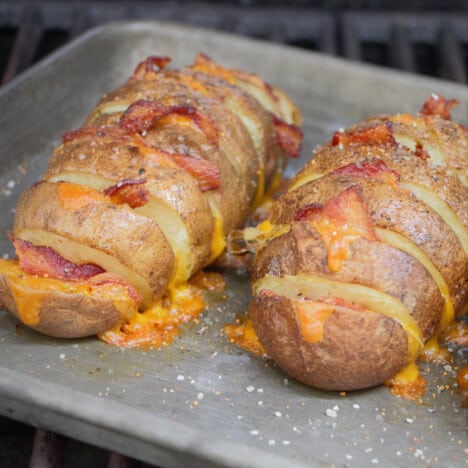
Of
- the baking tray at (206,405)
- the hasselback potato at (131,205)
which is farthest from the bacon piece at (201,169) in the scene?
the baking tray at (206,405)

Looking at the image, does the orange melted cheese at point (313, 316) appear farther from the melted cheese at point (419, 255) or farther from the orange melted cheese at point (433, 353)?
the orange melted cheese at point (433, 353)

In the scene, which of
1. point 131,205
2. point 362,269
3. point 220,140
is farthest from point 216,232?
point 362,269

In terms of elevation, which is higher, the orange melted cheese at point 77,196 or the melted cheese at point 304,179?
the melted cheese at point 304,179

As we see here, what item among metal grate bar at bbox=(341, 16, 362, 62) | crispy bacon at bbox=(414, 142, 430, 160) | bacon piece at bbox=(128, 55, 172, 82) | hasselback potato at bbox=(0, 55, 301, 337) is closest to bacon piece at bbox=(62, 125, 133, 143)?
hasselback potato at bbox=(0, 55, 301, 337)

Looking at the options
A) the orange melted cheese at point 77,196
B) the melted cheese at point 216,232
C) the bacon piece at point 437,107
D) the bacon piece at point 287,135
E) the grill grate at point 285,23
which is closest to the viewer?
the orange melted cheese at point 77,196

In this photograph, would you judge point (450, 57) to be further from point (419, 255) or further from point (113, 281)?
point (113, 281)

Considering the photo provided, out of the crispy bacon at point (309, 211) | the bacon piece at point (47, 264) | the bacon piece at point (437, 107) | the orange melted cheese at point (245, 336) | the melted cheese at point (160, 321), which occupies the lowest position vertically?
the melted cheese at point (160, 321)

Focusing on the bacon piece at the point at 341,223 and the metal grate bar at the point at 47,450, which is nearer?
the metal grate bar at the point at 47,450
